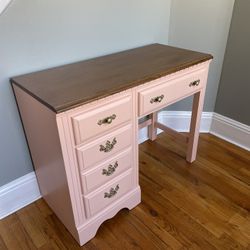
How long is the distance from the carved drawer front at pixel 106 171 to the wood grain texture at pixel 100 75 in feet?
1.21

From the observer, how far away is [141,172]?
1890 mm

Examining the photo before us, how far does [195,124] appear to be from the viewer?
1793 mm

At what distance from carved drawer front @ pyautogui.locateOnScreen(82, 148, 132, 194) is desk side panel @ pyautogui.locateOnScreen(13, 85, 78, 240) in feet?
0.33

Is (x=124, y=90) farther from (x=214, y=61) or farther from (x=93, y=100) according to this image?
(x=214, y=61)

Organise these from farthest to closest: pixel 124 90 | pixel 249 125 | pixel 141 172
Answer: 1. pixel 249 125
2. pixel 141 172
3. pixel 124 90

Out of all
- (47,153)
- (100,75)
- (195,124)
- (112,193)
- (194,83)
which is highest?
(100,75)

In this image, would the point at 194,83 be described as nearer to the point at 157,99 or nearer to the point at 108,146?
the point at 157,99

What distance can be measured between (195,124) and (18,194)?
122cm

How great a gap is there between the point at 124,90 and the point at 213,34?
42.2 inches

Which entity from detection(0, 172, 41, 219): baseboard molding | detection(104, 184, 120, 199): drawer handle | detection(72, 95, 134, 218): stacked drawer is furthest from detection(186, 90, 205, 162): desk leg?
detection(0, 172, 41, 219): baseboard molding

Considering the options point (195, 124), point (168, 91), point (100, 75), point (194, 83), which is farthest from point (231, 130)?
point (100, 75)

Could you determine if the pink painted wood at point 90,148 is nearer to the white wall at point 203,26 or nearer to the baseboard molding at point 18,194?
the baseboard molding at point 18,194

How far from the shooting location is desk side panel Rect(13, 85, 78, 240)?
114 cm

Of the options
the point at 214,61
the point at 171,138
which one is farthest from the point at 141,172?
the point at 214,61
